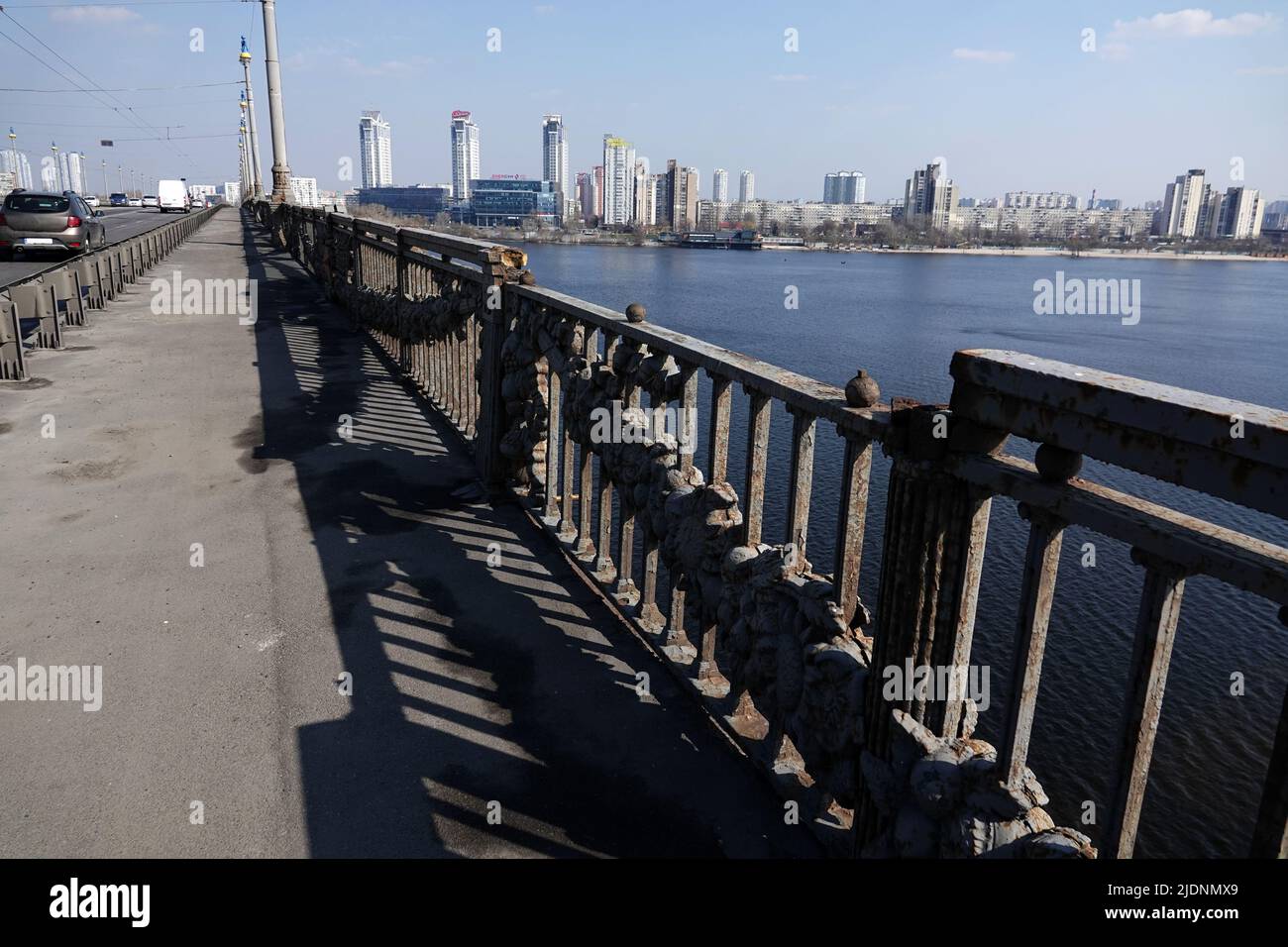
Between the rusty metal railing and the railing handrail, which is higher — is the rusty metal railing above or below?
below

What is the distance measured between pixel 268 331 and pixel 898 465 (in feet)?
43.8

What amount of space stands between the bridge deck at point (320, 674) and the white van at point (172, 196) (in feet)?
259

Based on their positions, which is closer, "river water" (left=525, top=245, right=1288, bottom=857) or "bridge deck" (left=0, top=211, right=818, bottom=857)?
"bridge deck" (left=0, top=211, right=818, bottom=857)

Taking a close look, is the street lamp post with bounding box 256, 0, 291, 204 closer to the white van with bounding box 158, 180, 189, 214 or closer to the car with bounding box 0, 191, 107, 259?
the car with bounding box 0, 191, 107, 259

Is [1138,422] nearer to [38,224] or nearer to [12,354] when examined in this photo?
[12,354]

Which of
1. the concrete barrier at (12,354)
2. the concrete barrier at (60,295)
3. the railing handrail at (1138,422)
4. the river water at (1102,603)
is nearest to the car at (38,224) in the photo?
the concrete barrier at (60,295)

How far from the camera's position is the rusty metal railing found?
192cm

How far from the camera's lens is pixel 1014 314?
49656mm

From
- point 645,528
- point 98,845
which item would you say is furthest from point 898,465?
point 98,845

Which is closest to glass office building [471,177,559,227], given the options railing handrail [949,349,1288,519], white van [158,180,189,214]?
white van [158,180,189,214]

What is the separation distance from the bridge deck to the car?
64.6 ft

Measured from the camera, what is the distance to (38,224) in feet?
77.8

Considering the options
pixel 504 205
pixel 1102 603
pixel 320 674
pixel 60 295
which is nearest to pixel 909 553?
pixel 320 674
